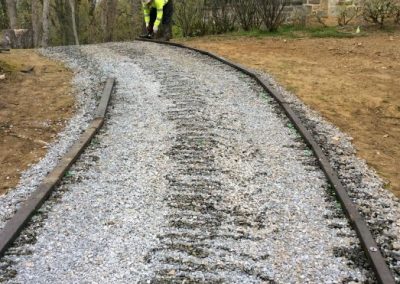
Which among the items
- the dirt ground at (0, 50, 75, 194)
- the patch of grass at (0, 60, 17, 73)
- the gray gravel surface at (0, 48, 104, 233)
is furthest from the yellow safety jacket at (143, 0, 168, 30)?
the patch of grass at (0, 60, 17, 73)

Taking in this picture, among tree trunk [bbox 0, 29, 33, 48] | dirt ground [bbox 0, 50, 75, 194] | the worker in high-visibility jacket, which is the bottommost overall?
dirt ground [bbox 0, 50, 75, 194]

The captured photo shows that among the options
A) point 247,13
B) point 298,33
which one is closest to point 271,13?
point 247,13

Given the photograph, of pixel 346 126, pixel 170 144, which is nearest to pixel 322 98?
pixel 346 126

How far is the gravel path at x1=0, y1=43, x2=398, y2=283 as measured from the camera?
351 cm

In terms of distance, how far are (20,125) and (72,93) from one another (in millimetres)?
1601

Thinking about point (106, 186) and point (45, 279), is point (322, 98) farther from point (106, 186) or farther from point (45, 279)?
point (45, 279)

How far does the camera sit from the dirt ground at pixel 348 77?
6.07 meters

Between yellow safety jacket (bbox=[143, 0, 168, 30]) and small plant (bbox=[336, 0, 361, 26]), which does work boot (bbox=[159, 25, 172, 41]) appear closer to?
yellow safety jacket (bbox=[143, 0, 168, 30])

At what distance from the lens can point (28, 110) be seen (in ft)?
22.4

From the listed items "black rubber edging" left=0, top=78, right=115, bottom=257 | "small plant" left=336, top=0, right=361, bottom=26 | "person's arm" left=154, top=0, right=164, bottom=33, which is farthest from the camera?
"small plant" left=336, top=0, right=361, bottom=26

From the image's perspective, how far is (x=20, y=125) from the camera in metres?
6.26

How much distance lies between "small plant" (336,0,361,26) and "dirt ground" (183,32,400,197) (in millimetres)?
1661

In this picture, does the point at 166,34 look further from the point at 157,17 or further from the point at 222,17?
the point at 222,17

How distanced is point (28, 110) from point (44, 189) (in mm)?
2700
